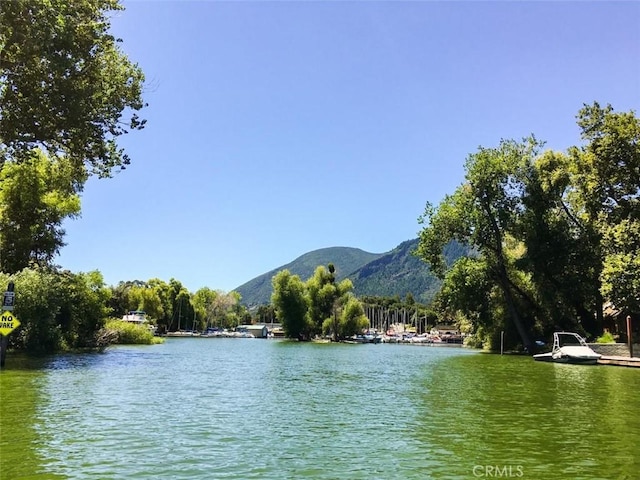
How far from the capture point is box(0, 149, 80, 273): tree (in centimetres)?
3481

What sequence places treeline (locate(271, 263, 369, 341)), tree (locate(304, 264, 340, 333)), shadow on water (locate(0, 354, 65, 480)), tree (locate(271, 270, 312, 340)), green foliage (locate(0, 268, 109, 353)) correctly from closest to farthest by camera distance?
shadow on water (locate(0, 354, 65, 480)), green foliage (locate(0, 268, 109, 353)), treeline (locate(271, 263, 369, 341)), tree (locate(271, 270, 312, 340)), tree (locate(304, 264, 340, 333))

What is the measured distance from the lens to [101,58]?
2344 cm

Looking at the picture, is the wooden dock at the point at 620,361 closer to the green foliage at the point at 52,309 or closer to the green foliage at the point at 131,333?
the green foliage at the point at 52,309

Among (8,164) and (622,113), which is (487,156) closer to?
(622,113)

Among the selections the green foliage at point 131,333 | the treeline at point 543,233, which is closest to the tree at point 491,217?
the treeline at point 543,233

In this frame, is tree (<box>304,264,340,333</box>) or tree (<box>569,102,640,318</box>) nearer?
tree (<box>569,102,640,318</box>)

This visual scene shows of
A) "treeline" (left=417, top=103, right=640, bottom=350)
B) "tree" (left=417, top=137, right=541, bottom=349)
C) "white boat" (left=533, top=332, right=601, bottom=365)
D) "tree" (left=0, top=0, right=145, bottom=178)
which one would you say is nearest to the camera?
"tree" (left=0, top=0, right=145, bottom=178)

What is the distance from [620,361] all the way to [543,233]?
14.4 meters

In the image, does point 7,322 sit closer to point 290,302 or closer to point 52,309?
point 52,309

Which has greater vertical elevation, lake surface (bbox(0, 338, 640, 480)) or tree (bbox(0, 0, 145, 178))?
tree (bbox(0, 0, 145, 178))

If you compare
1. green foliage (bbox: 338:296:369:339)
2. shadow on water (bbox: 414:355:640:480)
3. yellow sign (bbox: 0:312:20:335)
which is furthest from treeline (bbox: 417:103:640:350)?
green foliage (bbox: 338:296:369:339)

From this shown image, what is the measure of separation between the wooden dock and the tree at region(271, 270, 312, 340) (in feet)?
225

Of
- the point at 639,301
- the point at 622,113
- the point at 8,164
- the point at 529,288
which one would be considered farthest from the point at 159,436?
the point at 529,288

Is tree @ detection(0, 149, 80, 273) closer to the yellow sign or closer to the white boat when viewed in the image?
the yellow sign
